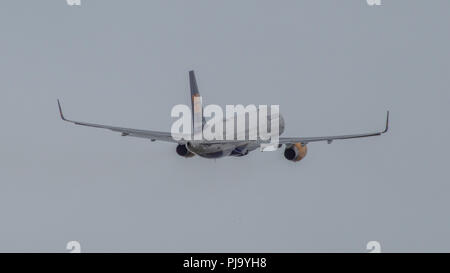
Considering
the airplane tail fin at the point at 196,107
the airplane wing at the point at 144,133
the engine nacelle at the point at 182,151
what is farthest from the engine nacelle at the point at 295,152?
the airplane wing at the point at 144,133

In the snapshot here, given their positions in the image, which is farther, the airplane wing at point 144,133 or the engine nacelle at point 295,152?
the engine nacelle at point 295,152

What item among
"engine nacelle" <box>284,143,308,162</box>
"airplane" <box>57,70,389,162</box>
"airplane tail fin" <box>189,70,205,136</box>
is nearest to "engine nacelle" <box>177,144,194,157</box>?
"airplane" <box>57,70,389,162</box>

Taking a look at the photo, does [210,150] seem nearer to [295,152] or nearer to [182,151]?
[182,151]

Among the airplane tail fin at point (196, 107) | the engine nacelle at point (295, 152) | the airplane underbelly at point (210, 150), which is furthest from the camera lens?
the engine nacelle at point (295, 152)

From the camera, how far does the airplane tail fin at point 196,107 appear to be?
10938cm

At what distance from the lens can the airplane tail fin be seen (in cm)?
10938

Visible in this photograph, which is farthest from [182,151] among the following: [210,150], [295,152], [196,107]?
[295,152]

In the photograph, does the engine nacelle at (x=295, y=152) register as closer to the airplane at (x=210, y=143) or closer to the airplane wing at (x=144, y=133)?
A: the airplane at (x=210, y=143)

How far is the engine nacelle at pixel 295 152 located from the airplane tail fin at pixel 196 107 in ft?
32.4
